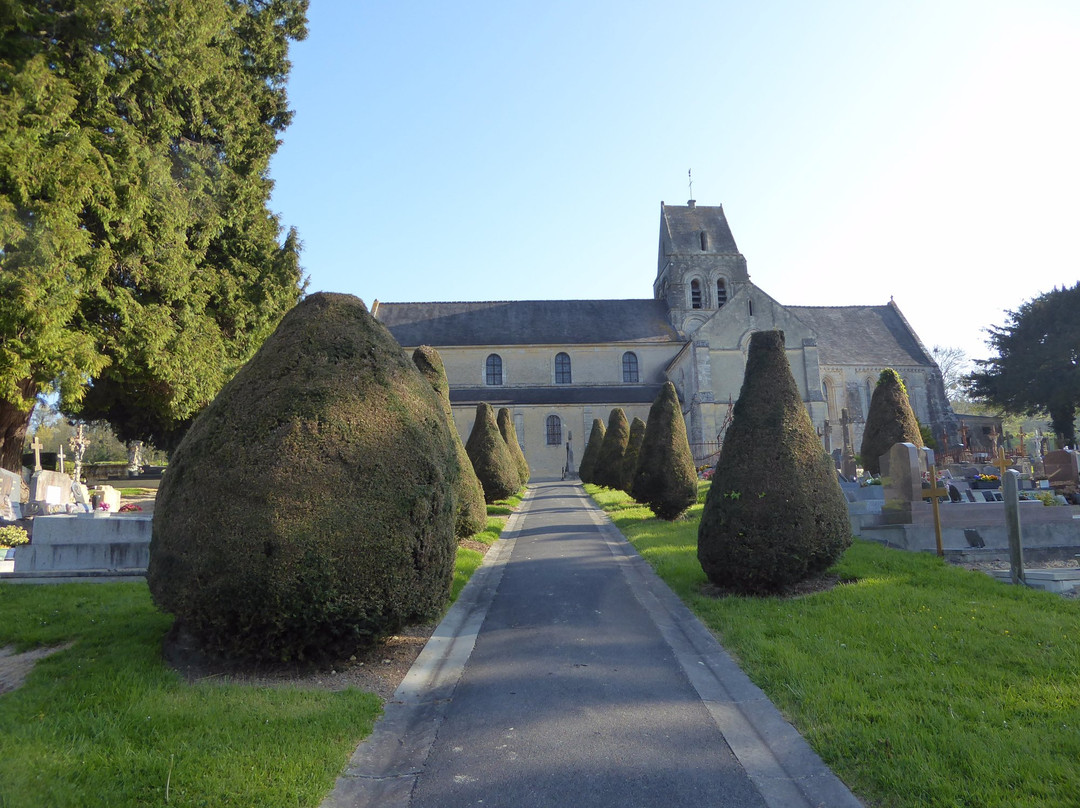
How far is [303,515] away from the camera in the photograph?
4883 mm

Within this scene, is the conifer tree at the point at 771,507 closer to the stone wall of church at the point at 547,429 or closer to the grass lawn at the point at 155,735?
the grass lawn at the point at 155,735

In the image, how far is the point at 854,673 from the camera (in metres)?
4.75

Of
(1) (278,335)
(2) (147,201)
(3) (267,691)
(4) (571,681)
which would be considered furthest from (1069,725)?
(2) (147,201)

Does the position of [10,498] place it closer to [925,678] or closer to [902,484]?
[925,678]

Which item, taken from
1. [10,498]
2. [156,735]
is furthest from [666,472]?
[10,498]

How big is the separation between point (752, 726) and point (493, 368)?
39764 millimetres

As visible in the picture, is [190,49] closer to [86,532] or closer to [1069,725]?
[86,532]

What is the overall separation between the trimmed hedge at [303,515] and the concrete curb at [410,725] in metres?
0.50

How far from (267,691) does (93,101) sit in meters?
14.3

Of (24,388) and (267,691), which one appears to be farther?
(24,388)

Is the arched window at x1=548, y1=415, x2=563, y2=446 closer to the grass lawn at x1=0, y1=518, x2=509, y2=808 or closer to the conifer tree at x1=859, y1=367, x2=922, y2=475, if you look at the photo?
the conifer tree at x1=859, y1=367, x2=922, y2=475

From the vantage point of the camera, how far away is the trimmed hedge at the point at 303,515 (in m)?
4.76

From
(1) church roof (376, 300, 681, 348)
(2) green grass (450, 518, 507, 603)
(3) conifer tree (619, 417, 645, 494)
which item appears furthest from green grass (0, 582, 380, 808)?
(1) church roof (376, 300, 681, 348)

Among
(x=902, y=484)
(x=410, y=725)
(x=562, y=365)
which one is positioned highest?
(x=562, y=365)
